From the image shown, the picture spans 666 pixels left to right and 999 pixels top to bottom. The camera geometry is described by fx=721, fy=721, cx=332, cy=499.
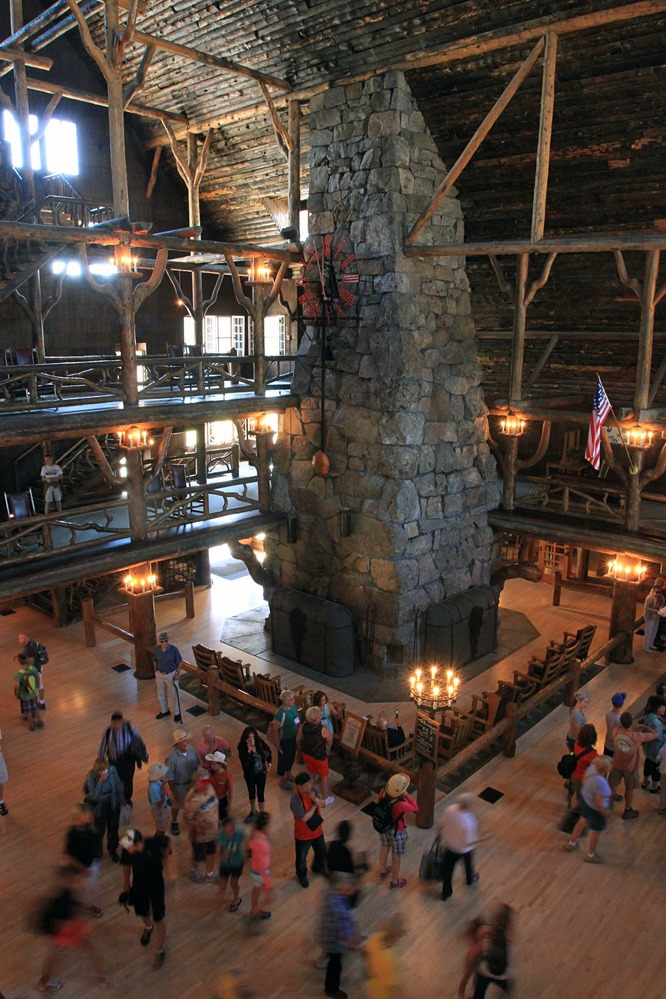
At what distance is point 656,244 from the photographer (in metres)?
9.02

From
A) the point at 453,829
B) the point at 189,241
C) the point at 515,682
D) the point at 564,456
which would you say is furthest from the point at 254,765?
the point at 564,456

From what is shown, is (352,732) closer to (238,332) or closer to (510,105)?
(510,105)

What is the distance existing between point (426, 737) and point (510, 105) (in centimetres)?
887

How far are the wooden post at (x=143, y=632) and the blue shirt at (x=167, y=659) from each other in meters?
1.44

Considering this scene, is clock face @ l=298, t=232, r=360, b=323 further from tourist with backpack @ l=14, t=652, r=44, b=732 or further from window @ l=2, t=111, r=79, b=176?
tourist with backpack @ l=14, t=652, r=44, b=732

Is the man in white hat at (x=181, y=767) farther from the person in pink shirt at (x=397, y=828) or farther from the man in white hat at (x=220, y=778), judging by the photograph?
the person in pink shirt at (x=397, y=828)

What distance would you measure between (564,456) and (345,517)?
6.89 metres

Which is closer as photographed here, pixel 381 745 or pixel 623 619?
pixel 381 745

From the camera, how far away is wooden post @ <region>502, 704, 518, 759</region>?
31.4 feet

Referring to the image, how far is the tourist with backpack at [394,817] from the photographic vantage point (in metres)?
7.07

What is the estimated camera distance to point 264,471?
1324 centimetres

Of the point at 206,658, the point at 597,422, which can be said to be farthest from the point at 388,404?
the point at 206,658

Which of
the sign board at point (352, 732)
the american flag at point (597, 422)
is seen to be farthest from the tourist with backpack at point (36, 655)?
the american flag at point (597, 422)

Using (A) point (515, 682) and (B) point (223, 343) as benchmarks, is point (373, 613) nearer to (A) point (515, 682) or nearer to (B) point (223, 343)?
(A) point (515, 682)
